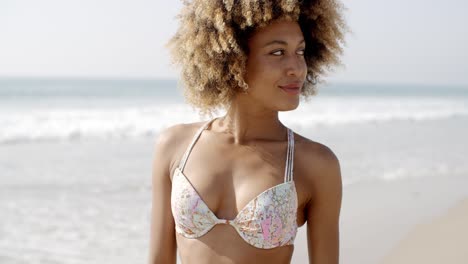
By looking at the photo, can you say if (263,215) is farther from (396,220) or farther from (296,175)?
(396,220)

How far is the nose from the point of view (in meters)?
2.52

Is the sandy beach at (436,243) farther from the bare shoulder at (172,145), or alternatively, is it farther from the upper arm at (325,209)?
the bare shoulder at (172,145)

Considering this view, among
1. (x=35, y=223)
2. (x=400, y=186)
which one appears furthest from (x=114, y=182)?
(x=400, y=186)

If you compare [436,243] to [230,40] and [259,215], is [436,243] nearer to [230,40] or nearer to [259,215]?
[259,215]

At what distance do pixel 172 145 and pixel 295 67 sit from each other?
679 mm

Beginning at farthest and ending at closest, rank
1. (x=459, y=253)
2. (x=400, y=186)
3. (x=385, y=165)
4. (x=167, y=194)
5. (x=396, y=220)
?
1. (x=385, y=165)
2. (x=400, y=186)
3. (x=396, y=220)
4. (x=459, y=253)
5. (x=167, y=194)

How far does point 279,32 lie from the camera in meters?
2.54

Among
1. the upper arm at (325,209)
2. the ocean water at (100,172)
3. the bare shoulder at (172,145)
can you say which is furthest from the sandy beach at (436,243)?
the bare shoulder at (172,145)

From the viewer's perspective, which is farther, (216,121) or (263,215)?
(216,121)

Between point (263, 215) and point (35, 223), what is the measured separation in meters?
4.28

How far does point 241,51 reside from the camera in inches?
102

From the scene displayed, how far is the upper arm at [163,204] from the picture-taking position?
2.80m

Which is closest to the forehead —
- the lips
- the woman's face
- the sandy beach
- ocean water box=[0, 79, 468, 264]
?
the woman's face

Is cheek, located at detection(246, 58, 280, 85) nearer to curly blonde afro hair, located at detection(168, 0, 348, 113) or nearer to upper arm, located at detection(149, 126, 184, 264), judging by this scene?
curly blonde afro hair, located at detection(168, 0, 348, 113)
